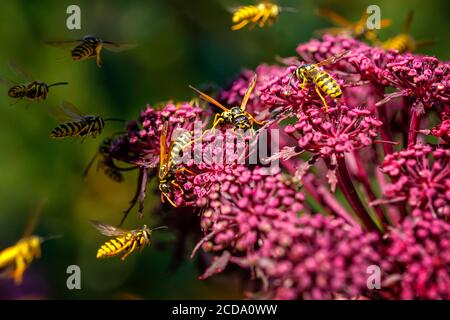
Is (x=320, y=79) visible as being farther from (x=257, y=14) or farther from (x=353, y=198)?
(x=257, y=14)

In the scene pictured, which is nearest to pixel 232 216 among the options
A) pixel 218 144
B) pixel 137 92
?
pixel 218 144

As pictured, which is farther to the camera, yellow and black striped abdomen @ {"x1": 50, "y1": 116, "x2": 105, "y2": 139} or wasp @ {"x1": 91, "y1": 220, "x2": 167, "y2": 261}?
yellow and black striped abdomen @ {"x1": 50, "y1": 116, "x2": 105, "y2": 139}

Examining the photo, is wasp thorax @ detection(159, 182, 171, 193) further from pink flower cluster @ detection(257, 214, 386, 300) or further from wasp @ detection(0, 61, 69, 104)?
wasp @ detection(0, 61, 69, 104)

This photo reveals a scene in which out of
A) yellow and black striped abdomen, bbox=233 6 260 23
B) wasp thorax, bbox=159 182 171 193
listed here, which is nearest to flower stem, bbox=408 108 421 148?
wasp thorax, bbox=159 182 171 193

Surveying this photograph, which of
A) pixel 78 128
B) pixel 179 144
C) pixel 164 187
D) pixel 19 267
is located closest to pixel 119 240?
pixel 164 187

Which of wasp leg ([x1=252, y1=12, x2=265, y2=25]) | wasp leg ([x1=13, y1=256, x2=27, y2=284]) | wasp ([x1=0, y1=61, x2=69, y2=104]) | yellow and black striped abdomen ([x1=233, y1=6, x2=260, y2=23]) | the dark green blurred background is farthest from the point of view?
the dark green blurred background

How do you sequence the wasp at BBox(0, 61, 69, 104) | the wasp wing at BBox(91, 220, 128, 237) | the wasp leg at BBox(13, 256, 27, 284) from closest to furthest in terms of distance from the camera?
the wasp wing at BBox(91, 220, 128, 237) → the wasp leg at BBox(13, 256, 27, 284) → the wasp at BBox(0, 61, 69, 104)

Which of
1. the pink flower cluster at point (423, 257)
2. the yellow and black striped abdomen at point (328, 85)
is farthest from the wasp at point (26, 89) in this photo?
the pink flower cluster at point (423, 257)
